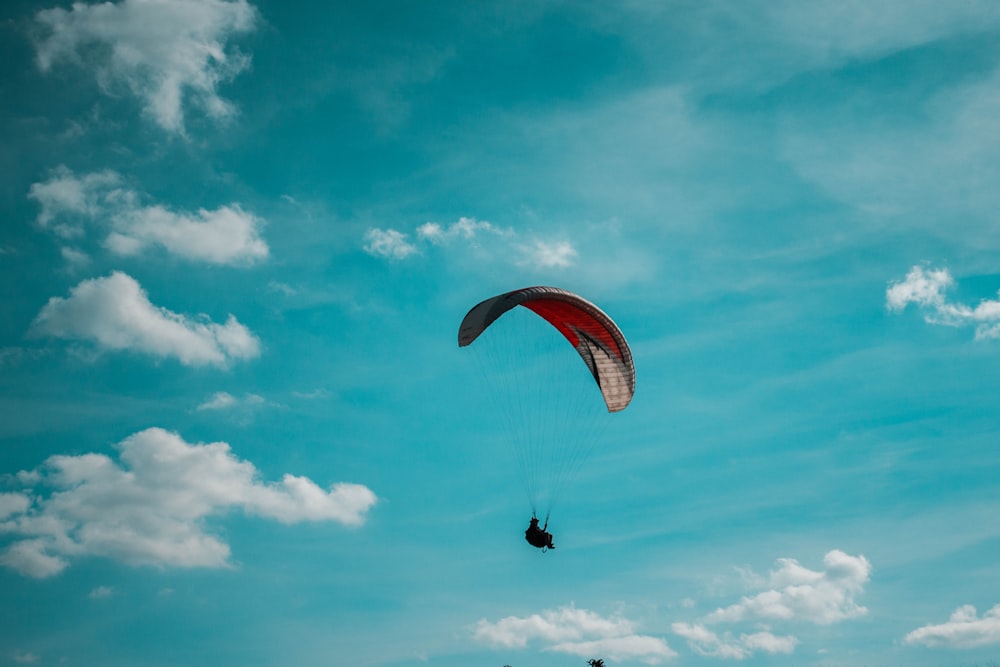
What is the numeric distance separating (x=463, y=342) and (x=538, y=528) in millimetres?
7833

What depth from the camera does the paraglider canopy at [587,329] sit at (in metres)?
32.8

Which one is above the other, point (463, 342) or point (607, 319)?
point (607, 319)

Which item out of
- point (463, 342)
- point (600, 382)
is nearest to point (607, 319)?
point (600, 382)

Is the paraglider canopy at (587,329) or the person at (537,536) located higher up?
the paraglider canopy at (587,329)

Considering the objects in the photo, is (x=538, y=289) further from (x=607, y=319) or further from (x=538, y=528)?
(x=538, y=528)

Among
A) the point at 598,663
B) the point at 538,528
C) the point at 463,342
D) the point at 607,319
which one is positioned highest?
the point at 607,319

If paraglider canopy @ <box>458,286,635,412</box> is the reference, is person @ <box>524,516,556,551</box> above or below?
below

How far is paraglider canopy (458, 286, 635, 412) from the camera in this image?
32750 mm

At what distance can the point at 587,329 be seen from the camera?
36.1 metres

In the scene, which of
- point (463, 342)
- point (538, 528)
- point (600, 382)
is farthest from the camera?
point (600, 382)

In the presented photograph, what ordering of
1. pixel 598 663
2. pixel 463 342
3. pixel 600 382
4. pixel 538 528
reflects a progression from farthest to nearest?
pixel 600 382
pixel 538 528
pixel 463 342
pixel 598 663

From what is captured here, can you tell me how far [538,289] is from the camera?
3338 centimetres

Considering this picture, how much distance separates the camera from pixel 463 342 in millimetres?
31625

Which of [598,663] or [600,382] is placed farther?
[600,382]
